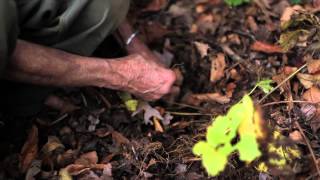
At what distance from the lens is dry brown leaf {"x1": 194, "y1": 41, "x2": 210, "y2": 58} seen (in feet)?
9.24

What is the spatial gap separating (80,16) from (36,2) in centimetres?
23

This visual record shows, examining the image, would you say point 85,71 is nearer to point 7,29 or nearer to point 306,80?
point 7,29

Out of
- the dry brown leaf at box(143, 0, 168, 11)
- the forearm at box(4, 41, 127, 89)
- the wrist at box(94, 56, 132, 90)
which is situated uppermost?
the forearm at box(4, 41, 127, 89)

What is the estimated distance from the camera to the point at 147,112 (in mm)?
2564

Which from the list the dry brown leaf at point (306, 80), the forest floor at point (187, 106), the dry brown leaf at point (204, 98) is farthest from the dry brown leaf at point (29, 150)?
the dry brown leaf at point (306, 80)

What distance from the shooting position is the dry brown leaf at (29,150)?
7.50ft

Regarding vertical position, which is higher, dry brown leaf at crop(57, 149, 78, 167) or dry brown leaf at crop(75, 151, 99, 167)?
dry brown leaf at crop(57, 149, 78, 167)

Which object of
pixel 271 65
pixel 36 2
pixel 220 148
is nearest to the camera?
pixel 220 148

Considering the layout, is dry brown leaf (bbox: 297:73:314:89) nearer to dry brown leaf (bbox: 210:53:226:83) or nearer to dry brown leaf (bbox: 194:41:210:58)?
dry brown leaf (bbox: 210:53:226:83)

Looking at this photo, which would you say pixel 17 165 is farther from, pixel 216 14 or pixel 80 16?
pixel 216 14

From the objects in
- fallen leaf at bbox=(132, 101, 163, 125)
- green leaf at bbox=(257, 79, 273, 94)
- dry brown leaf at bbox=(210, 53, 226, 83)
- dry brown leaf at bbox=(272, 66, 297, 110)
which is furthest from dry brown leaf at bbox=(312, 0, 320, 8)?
fallen leaf at bbox=(132, 101, 163, 125)

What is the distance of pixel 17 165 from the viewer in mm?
2291

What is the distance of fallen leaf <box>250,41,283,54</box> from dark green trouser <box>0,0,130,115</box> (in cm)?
74

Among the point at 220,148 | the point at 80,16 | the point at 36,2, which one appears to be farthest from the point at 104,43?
the point at 220,148
